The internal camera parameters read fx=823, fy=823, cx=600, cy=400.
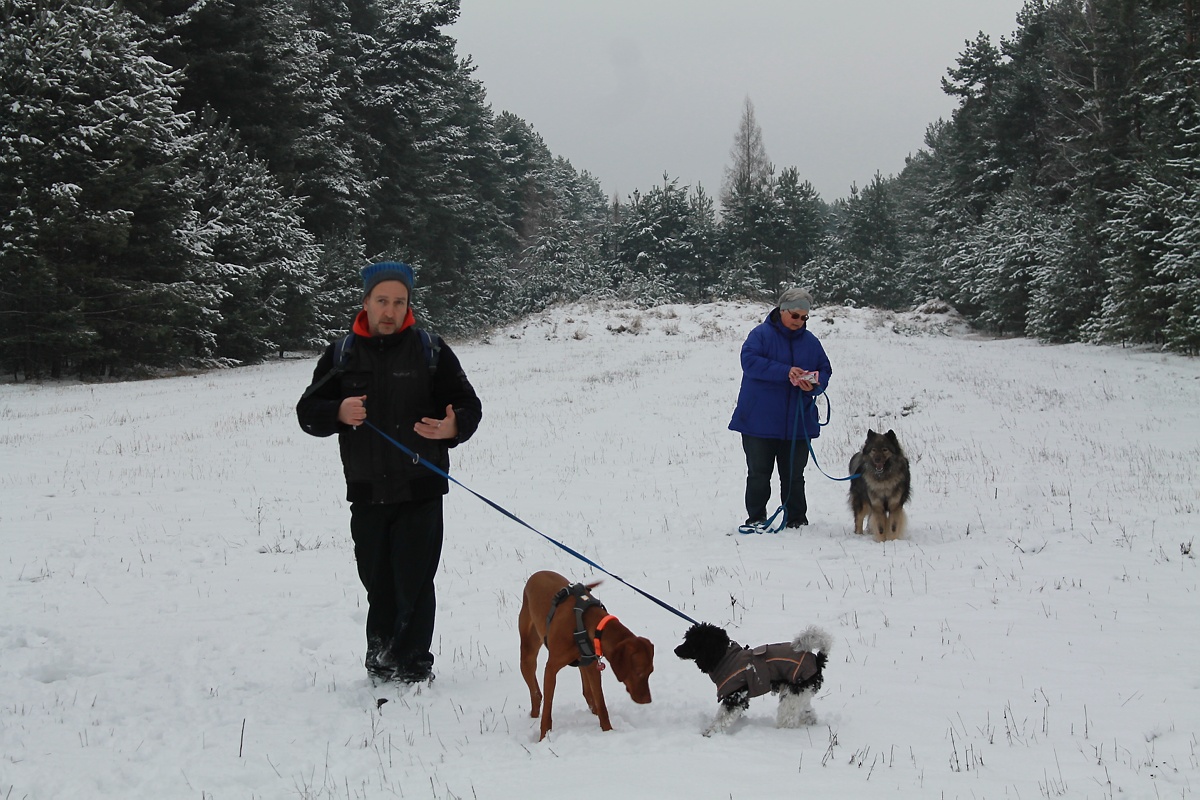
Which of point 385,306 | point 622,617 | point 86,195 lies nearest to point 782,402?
point 622,617

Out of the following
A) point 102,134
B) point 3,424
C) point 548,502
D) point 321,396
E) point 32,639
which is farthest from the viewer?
point 102,134

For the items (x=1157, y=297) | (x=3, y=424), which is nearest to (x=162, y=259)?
(x=3, y=424)

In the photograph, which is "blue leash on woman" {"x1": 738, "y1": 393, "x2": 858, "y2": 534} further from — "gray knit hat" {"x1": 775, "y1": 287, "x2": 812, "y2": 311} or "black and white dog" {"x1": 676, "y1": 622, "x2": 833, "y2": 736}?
"black and white dog" {"x1": 676, "y1": 622, "x2": 833, "y2": 736}

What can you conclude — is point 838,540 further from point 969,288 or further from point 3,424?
point 969,288

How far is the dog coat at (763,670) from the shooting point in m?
4.02

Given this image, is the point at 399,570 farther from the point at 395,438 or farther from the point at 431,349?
the point at 431,349

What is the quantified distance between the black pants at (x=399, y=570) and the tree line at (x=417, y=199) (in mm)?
20645

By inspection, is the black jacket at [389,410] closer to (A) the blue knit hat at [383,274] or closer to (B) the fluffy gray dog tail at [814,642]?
(A) the blue knit hat at [383,274]

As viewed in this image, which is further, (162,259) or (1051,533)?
(162,259)

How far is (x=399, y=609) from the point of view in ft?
15.8

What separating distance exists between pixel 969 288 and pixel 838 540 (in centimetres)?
3769

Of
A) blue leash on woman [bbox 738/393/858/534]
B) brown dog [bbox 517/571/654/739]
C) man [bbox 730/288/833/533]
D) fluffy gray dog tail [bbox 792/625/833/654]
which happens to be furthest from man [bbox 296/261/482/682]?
blue leash on woman [bbox 738/393/858/534]

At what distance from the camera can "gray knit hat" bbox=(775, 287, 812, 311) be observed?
807 cm

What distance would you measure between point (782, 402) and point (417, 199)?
36923 mm
